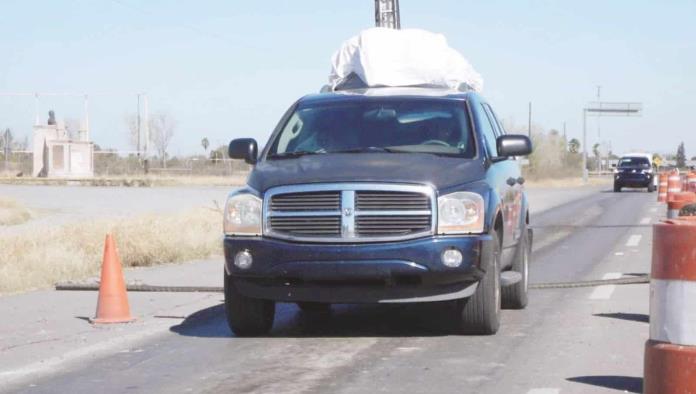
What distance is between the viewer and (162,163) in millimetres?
114312

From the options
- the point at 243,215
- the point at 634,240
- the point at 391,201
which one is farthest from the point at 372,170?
the point at 634,240

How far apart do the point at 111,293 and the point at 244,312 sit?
141cm

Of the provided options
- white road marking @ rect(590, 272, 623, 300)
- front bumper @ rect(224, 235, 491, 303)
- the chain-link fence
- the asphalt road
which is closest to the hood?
front bumper @ rect(224, 235, 491, 303)

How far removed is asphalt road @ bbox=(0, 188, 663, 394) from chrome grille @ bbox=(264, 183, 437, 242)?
2.70ft

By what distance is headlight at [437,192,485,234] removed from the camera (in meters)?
8.98

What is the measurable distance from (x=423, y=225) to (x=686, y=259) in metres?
3.36

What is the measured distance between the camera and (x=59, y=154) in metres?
83.3

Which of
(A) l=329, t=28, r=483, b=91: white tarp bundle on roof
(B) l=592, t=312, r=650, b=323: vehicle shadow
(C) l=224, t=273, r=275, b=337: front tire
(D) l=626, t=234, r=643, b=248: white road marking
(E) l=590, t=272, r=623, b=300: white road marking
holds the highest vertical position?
(A) l=329, t=28, r=483, b=91: white tarp bundle on roof

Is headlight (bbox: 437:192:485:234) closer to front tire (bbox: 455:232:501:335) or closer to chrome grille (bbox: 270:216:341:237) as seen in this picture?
front tire (bbox: 455:232:501:335)

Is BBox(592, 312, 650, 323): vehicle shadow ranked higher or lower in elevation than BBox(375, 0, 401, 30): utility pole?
lower

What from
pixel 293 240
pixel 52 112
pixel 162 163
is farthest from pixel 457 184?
pixel 162 163

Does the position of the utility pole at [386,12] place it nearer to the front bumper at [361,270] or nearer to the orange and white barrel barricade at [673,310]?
the front bumper at [361,270]

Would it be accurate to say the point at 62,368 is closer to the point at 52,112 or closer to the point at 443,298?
the point at 443,298

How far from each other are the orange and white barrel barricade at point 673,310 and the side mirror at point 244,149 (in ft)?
16.6
